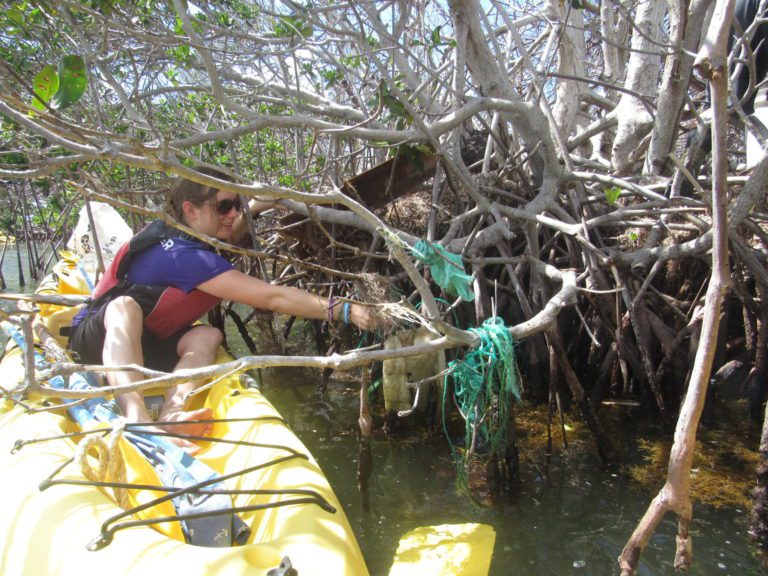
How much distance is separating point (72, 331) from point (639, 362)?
10.9ft

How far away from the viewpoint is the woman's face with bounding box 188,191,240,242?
113 inches

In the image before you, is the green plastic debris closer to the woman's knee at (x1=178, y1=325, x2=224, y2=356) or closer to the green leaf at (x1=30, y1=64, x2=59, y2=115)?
the woman's knee at (x1=178, y1=325, x2=224, y2=356)

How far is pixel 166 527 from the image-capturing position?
5.84ft

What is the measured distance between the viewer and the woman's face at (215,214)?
9.41ft

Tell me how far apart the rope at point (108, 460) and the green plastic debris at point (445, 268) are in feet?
4.30

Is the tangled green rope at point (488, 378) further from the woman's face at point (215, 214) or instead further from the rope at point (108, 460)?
the woman's face at point (215, 214)

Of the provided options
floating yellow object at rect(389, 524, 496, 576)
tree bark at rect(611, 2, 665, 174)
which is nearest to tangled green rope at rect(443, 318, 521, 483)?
floating yellow object at rect(389, 524, 496, 576)

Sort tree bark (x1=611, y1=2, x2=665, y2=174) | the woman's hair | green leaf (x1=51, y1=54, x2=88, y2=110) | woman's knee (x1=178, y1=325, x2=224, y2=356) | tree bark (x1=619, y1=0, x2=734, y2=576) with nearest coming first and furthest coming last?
tree bark (x1=619, y1=0, x2=734, y2=576)
green leaf (x1=51, y1=54, x2=88, y2=110)
the woman's hair
woman's knee (x1=178, y1=325, x2=224, y2=356)
tree bark (x1=611, y1=2, x2=665, y2=174)

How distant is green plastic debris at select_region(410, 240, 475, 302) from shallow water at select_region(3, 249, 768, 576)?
1.09m

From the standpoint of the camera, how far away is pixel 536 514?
2795mm

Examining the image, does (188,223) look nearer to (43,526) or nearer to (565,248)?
(43,526)

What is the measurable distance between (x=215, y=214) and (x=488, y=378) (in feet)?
5.08

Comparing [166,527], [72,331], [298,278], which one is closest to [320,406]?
[298,278]

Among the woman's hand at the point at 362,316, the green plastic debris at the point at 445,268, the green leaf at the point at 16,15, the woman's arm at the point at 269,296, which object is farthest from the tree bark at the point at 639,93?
the green leaf at the point at 16,15
